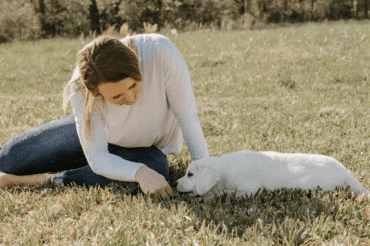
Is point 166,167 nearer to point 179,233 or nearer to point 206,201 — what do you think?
point 206,201

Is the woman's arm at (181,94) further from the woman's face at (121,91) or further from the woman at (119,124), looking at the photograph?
the woman's face at (121,91)

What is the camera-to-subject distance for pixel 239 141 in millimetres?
4414

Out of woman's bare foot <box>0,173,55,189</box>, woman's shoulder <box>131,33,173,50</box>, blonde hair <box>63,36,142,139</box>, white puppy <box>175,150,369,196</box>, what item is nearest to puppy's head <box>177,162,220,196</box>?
white puppy <box>175,150,369,196</box>

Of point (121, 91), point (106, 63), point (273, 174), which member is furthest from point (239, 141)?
point (106, 63)

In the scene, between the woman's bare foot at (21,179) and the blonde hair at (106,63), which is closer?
the blonde hair at (106,63)

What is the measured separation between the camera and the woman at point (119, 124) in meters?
2.63

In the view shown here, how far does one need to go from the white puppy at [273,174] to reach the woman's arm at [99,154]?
0.47 m

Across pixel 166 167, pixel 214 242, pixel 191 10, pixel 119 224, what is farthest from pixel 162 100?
pixel 191 10

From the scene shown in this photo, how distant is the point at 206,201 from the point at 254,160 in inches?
20.8

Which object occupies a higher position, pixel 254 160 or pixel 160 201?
pixel 254 160

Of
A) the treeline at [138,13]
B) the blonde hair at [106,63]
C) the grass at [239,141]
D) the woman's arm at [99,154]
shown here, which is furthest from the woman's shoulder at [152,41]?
the treeline at [138,13]

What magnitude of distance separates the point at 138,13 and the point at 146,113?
24758 millimetres

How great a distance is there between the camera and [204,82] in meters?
7.59

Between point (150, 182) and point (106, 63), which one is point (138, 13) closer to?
point (106, 63)
